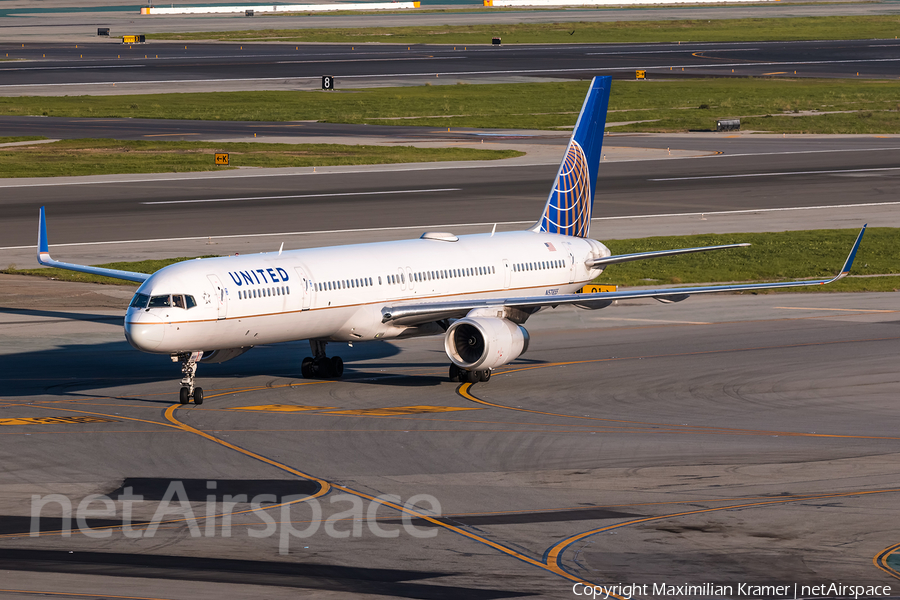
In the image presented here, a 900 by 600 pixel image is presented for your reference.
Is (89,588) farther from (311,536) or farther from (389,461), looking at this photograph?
→ (389,461)

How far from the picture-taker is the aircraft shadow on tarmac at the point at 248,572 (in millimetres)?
21922

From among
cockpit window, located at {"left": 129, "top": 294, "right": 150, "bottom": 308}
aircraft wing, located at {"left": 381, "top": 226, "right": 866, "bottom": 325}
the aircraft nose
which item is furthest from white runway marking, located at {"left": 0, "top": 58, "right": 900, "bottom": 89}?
the aircraft nose

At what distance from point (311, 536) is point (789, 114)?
115763mm

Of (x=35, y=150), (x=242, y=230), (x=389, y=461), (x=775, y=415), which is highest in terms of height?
(x=35, y=150)

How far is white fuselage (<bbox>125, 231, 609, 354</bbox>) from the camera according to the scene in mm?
36656

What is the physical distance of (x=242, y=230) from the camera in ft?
240

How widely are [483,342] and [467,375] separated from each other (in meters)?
2.26

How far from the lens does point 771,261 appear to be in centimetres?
6400

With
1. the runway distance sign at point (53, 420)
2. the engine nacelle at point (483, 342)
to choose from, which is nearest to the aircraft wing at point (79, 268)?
the runway distance sign at point (53, 420)

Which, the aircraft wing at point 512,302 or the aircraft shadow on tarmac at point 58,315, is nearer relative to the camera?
the aircraft wing at point 512,302

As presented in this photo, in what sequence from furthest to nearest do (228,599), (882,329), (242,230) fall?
(242,230) → (882,329) → (228,599)

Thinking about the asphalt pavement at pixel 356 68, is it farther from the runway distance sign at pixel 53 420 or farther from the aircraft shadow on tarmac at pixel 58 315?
the runway distance sign at pixel 53 420

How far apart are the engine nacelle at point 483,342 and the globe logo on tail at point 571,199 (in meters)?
9.07

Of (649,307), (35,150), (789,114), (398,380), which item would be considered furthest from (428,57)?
(398,380)
